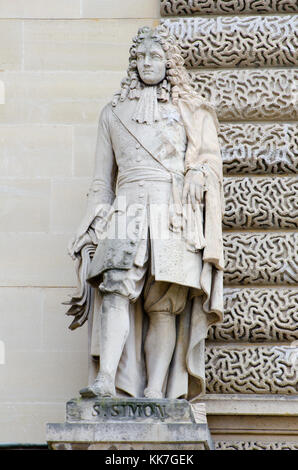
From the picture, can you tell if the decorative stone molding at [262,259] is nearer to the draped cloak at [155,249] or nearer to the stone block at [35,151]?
the draped cloak at [155,249]

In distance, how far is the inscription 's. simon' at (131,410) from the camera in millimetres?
6766

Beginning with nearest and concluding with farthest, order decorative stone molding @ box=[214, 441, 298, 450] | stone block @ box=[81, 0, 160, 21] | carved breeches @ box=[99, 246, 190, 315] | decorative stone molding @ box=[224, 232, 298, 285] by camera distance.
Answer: carved breeches @ box=[99, 246, 190, 315] < decorative stone molding @ box=[214, 441, 298, 450] < decorative stone molding @ box=[224, 232, 298, 285] < stone block @ box=[81, 0, 160, 21]

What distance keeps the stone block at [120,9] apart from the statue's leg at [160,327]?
2159 millimetres

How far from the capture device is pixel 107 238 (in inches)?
286

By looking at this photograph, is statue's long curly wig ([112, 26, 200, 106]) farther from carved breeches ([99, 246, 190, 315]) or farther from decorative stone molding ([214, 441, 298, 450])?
decorative stone molding ([214, 441, 298, 450])

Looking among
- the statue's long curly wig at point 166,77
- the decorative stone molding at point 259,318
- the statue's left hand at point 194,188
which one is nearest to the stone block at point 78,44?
the statue's long curly wig at point 166,77

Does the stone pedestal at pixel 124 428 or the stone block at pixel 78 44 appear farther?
the stone block at pixel 78 44

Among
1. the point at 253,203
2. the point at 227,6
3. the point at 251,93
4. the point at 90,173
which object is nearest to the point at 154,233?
the point at 253,203

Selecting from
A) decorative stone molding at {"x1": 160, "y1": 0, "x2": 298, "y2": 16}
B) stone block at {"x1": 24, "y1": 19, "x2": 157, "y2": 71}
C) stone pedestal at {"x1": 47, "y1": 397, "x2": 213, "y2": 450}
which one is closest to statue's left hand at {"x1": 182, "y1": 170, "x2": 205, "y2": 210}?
stone pedestal at {"x1": 47, "y1": 397, "x2": 213, "y2": 450}

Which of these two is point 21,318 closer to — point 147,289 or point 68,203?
point 68,203

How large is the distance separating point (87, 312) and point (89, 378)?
0.34 m

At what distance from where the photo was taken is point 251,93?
8.45 metres

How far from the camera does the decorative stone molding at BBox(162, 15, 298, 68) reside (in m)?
8.54

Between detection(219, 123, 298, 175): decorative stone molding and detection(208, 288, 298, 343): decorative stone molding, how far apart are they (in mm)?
753
